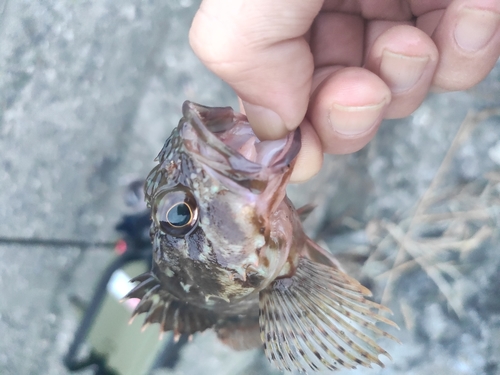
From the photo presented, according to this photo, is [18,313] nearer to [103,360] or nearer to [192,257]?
[103,360]

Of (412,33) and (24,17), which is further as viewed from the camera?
(24,17)

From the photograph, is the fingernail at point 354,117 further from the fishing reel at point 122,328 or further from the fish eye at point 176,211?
the fishing reel at point 122,328

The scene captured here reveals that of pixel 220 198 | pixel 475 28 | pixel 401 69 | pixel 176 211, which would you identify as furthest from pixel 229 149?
pixel 475 28

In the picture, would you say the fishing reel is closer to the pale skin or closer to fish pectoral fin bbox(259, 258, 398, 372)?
fish pectoral fin bbox(259, 258, 398, 372)

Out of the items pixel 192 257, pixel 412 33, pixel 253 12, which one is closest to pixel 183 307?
pixel 192 257

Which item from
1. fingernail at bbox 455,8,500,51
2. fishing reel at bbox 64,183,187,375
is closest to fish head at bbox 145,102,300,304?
fingernail at bbox 455,8,500,51

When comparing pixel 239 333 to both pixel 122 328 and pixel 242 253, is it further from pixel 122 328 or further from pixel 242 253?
pixel 122 328
